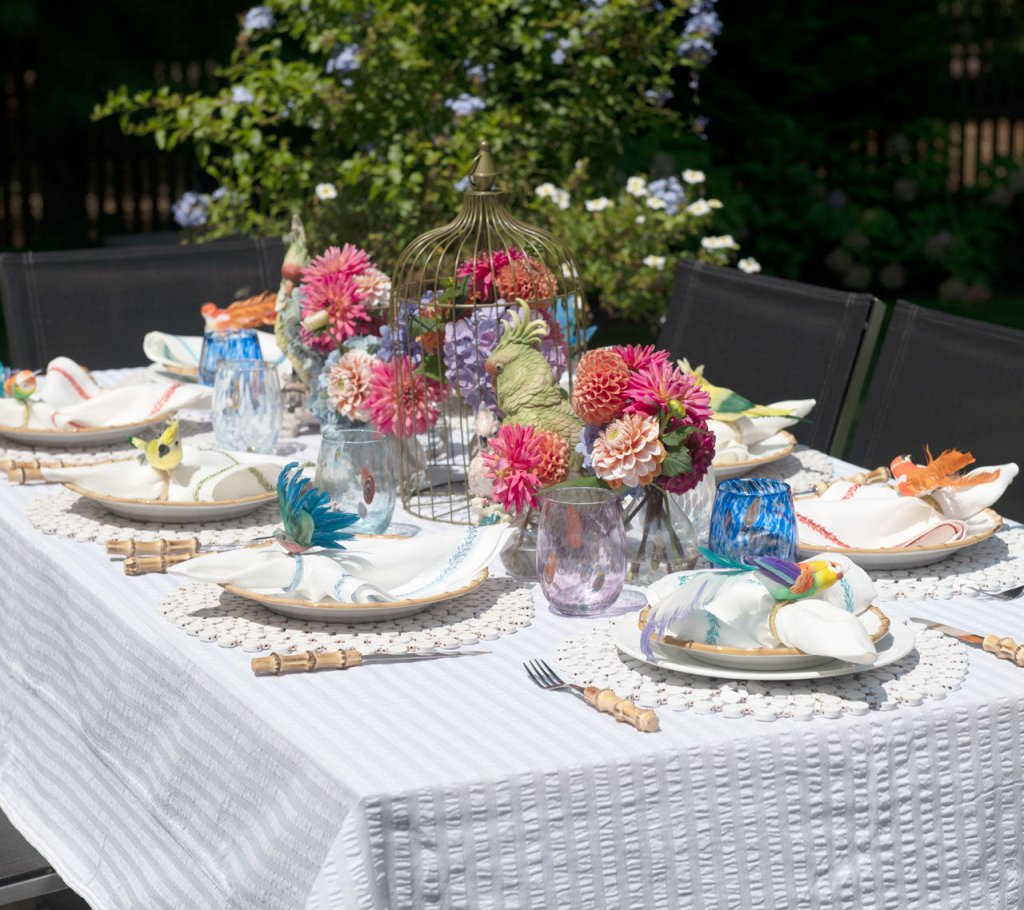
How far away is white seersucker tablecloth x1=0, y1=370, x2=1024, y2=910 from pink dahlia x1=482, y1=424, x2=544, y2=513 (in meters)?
0.16

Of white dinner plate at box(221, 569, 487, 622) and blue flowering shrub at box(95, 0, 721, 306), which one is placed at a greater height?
blue flowering shrub at box(95, 0, 721, 306)

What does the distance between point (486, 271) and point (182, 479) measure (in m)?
0.47

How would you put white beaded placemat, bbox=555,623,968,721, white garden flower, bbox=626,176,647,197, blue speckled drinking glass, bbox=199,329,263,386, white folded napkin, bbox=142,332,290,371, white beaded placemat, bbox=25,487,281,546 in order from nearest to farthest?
1. white beaded placemat, bbox=555,623,968,721
2. white beaded placemat, bbox=25,487,281,546
3. blue speckled drinking glass, bbox=199,329,263,386
4. white folded napkin, bbox=142,332,290,371
5. white garden flower, bbox=626,176,647,197

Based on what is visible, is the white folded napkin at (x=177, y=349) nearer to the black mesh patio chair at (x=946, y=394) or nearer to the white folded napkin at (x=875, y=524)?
the black mesh patio chair at (x=946, y=394)

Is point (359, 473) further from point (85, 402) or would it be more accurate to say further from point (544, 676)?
point (85, 402)

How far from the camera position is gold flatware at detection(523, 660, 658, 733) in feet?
4.20

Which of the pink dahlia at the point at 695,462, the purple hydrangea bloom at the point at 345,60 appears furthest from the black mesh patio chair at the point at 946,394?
the purple hydrangea bloom at the point at 345,60

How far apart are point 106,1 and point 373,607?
691 cm

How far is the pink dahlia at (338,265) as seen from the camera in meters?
2.19

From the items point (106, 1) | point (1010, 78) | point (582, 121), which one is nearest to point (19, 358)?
point (582, 121)

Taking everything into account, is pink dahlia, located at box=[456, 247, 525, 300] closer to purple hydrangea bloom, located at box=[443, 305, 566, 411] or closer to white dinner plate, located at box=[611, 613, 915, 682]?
purple hydrangea bloom, located at box=[443, 305, 566, 411]

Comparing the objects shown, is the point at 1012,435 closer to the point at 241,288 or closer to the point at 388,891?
the point at 388,891

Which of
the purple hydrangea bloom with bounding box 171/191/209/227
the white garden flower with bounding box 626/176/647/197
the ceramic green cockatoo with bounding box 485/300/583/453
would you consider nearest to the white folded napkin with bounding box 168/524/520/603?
the ceramic green cockatoo with bounding box 485/300/583/453

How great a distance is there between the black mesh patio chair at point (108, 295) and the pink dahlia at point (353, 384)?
1277 millimetres
